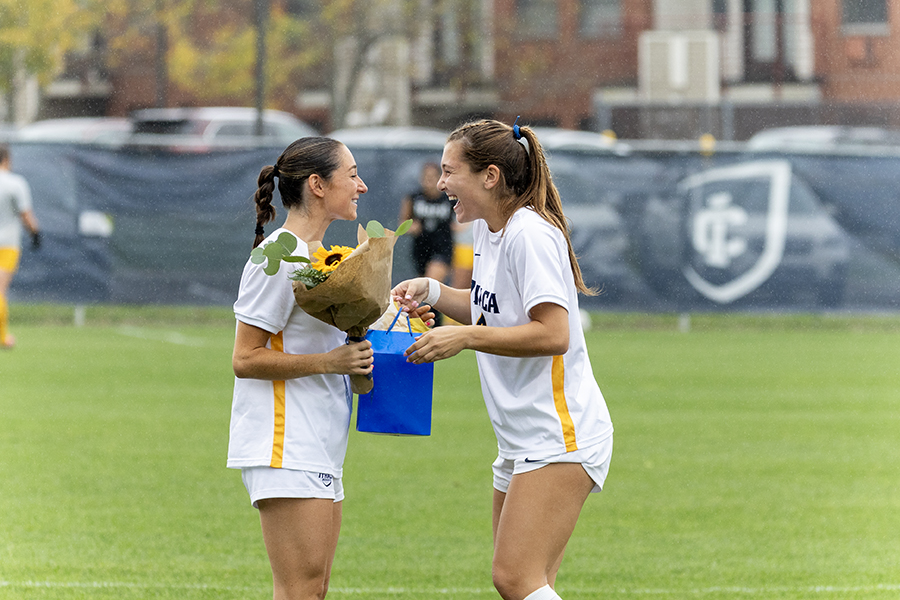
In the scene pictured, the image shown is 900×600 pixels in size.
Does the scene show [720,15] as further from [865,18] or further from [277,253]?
[277,253]

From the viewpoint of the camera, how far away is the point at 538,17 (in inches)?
1208

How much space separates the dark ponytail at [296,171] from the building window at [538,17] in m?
27.2

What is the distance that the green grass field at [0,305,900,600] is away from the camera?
561 cm

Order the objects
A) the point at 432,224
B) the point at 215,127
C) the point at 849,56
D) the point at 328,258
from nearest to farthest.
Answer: the point at 328,258 < the point at 432,224 < the point at 215,127 < the point at 849,56

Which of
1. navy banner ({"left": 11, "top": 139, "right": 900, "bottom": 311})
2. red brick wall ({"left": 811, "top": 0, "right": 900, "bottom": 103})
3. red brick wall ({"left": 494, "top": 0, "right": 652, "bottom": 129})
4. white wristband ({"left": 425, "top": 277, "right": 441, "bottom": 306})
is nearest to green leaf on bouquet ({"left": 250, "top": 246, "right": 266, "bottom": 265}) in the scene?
white wristband ({"left": 425, "top": 277, "right": 441, "bottom": 306})

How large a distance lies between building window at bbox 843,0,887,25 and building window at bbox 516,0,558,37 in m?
6.85

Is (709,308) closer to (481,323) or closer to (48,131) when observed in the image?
(481,323)

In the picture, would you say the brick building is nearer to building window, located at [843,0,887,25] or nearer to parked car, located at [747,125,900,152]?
building window, located at [843,0,887,25]

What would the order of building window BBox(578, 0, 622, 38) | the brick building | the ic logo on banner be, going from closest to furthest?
the ic logo on banner, the brick building, building window BBox(578, 0, 622, 38)

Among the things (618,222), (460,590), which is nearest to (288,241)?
(460,590)

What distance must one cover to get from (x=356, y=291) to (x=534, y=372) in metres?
0.64

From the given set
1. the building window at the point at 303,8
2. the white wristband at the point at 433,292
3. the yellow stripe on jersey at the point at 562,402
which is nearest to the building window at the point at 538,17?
the building window at the point at 303,8

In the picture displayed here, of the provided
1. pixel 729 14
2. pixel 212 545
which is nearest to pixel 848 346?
pixel 212 545

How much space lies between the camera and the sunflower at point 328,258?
3.46 meters
